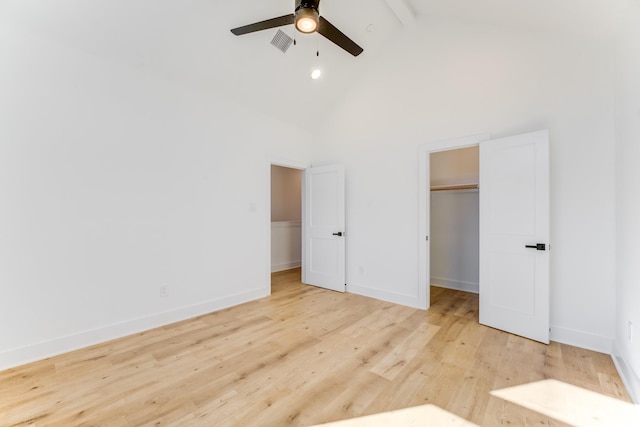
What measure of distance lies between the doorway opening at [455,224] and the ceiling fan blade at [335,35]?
7.84 feet

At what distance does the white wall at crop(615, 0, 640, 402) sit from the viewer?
196cm

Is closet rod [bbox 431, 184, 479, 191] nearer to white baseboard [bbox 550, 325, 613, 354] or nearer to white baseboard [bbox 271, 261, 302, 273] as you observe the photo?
white baseboard [bbox 550, 325, 613, 354]

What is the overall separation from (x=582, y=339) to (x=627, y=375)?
1.99 ft

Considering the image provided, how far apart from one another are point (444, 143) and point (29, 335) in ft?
15.5

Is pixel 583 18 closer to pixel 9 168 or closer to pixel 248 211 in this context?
pixel 248 211

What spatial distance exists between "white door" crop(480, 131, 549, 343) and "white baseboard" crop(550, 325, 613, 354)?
0.61 feet

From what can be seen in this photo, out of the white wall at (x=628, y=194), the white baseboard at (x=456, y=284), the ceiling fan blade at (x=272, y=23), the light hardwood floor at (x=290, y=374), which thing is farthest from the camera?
the white baseboard at (x=456, y=284)

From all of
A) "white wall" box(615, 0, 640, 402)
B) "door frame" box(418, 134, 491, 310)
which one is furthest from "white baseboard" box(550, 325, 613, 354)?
"door frame" box(418, 134, 491, 310)

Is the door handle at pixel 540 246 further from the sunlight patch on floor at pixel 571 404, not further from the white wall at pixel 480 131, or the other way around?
the sunlight patch on floor at pixel 571 404

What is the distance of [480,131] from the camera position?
3.27m

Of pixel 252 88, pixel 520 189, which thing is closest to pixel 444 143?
pixel 520 189

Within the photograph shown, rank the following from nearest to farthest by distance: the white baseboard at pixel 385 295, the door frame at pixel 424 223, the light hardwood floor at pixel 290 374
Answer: the light hardwood floor at pixel 290 374 → the door frame at pixel 424 223 → the white baseboard at pixel 385 295

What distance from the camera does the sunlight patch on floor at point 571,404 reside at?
171 centimetres

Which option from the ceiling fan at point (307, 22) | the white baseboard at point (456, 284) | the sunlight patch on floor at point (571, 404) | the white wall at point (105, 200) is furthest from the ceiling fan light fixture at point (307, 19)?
the white baseboard at point (456, 284)
